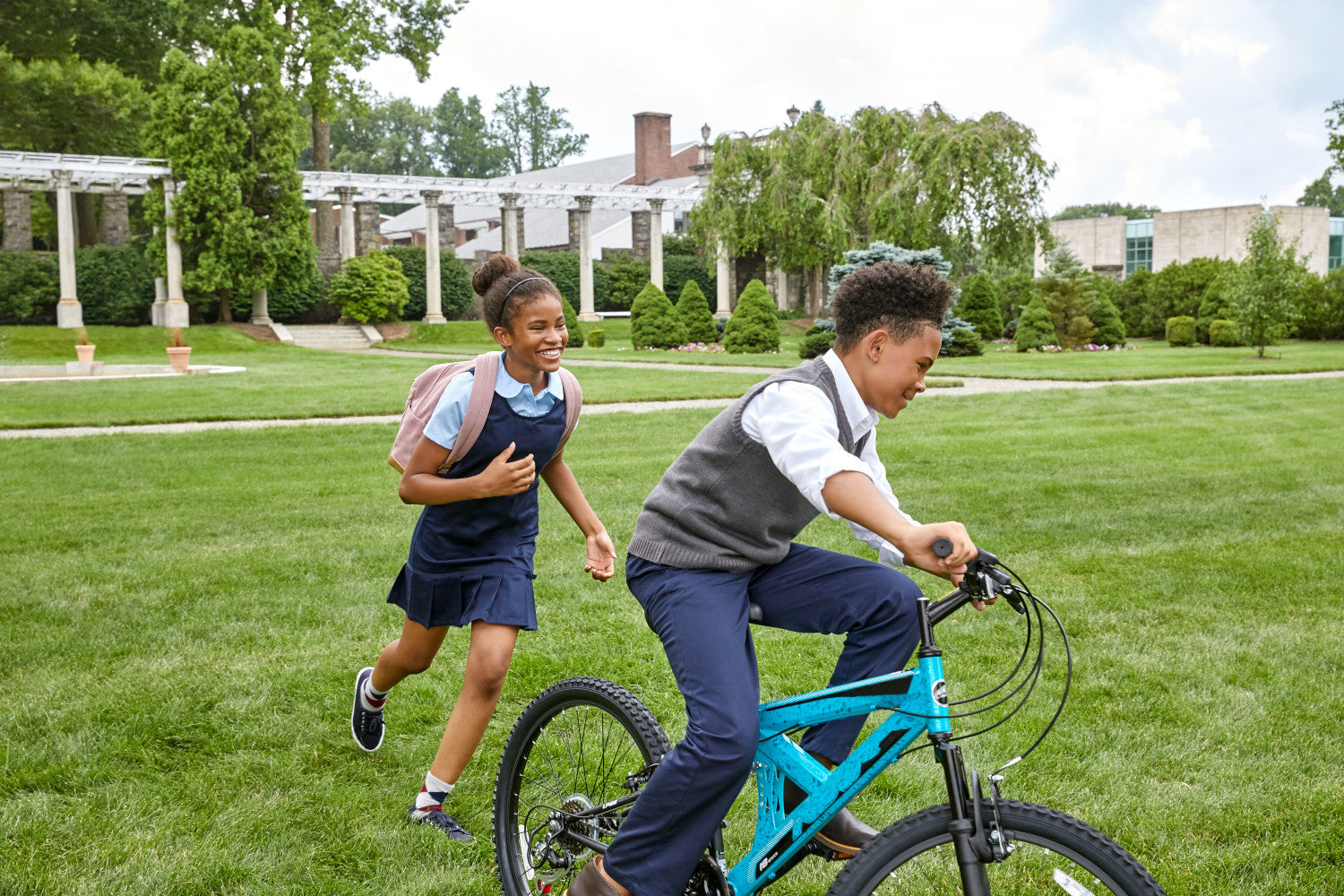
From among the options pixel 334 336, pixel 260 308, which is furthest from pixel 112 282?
pixel 334 336

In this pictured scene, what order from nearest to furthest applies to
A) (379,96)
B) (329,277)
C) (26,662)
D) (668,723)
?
(668,723) < (26,662) < (329,277) < (379,96)

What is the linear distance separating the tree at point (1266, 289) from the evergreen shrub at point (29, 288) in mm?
37272

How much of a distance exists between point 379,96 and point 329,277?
62184 mm

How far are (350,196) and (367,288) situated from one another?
4974mm

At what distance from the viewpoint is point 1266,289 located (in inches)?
1046

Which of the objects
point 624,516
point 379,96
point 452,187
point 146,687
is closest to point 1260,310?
point 624,516

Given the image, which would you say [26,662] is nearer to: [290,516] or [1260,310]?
[290,516]

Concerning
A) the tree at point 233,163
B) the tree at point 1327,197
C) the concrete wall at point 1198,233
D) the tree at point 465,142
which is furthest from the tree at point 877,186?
the tree at point 1327,197

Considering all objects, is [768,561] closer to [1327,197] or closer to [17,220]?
[17,220]

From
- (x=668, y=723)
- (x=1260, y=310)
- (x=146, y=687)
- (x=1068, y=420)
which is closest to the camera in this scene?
(x=668, y=723)

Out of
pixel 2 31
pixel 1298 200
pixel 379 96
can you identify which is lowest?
pixel 2 31

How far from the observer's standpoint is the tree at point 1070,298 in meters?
32.9

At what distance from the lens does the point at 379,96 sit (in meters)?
100

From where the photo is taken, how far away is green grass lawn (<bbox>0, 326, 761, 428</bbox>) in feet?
50.8
